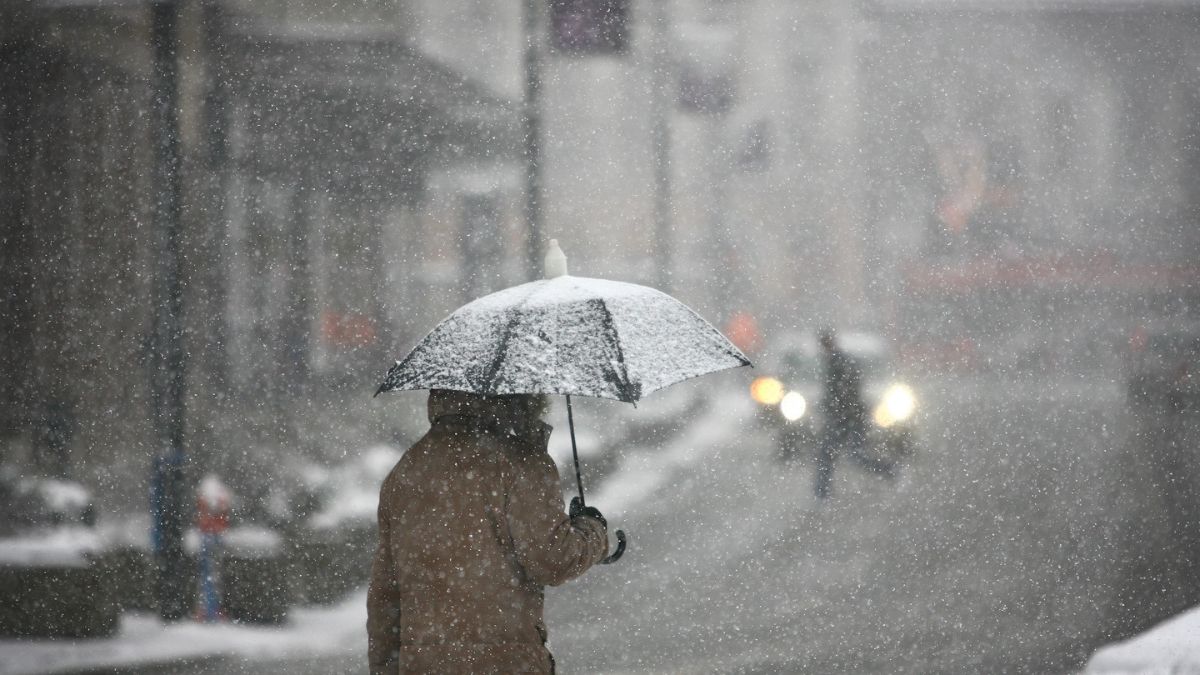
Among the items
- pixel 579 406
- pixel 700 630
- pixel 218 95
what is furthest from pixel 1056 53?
pixel 700 630

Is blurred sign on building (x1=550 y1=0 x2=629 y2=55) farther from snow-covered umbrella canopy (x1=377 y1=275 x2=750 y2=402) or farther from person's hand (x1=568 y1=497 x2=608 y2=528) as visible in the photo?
person's hand (x1=568 y1=497 x2=608 y2=528)

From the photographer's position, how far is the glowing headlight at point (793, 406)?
13.5 m

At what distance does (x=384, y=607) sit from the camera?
264 cm

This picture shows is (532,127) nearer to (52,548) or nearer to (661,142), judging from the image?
(661,142)

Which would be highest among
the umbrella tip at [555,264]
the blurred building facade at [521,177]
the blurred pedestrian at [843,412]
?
the blurred building facade at [521,177]

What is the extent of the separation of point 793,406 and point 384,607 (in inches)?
473

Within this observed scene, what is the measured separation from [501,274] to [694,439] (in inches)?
144

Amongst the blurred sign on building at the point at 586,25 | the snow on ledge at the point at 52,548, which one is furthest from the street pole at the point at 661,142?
the snow on ledge at the point at 52,548

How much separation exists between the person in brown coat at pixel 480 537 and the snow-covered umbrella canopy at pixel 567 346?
0.36 feet

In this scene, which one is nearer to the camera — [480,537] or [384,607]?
[480,537]

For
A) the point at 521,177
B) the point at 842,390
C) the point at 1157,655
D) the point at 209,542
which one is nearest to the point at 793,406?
the point at 842,390

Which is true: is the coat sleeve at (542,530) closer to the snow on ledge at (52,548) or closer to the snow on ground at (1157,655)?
the snow on ground at (1157,655)

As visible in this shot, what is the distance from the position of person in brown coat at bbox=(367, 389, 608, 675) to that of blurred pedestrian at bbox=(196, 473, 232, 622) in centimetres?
451

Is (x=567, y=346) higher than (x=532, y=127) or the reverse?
the reverse
